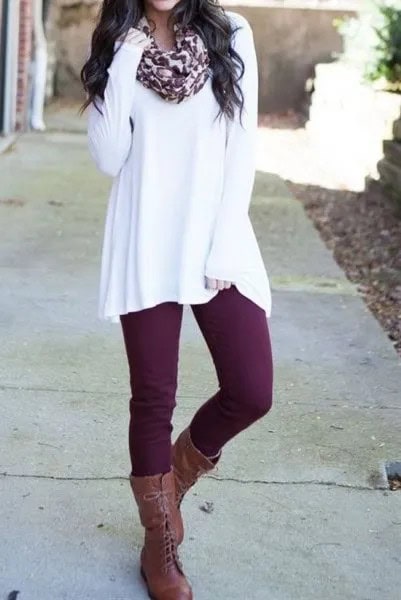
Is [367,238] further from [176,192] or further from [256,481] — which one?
[176,192]

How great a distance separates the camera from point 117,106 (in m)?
2.74

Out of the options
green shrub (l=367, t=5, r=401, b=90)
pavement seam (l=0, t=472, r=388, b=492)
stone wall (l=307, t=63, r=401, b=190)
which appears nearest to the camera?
pavement seam (l=0, t=472, r=388, b=492)

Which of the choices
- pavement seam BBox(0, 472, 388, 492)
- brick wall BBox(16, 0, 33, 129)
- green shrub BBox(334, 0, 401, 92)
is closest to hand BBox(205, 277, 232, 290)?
pavement seam BBox(0, 472, 388, 492)

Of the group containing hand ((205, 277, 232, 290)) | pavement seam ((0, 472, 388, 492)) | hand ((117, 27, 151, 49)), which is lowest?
pavement seam ((0, 472, 388, 492))

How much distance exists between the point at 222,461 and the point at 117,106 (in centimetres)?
168

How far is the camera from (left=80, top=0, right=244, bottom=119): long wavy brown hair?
2801 mm

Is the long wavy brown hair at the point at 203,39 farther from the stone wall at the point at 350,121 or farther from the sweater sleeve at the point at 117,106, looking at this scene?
the stone wall at the point at 350,121

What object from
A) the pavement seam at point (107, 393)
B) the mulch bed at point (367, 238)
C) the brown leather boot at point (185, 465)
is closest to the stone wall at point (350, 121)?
the mulch bed at point (367, 238)

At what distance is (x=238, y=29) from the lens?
2891mm

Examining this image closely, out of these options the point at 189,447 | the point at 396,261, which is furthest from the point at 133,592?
the point at 396,261

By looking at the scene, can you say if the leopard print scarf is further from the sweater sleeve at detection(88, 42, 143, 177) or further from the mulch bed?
the mulch bed

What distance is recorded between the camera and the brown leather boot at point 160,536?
301 cm

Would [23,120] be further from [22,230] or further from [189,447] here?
[189,447]

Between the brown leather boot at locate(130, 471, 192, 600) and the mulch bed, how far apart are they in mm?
2743
